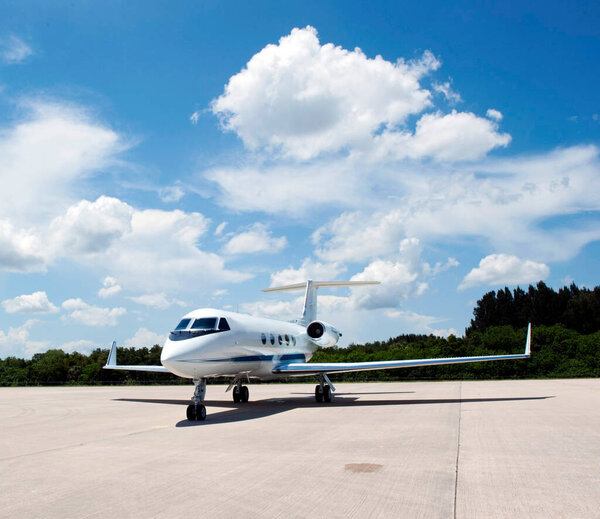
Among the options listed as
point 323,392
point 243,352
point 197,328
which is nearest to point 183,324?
point 197,328

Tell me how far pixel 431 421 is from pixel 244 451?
5.85 m

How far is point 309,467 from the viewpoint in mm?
7254

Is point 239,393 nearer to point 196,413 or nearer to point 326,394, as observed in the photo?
point 326,394

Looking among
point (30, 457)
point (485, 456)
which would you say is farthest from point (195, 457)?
point (485, 456)

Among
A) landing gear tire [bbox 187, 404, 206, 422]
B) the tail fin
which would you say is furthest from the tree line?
landing gear tire [bbox 187, 404, 206, 422]

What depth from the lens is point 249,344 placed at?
17438mm

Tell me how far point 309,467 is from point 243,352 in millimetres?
9896

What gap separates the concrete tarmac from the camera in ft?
17.4

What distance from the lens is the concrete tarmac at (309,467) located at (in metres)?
5.31

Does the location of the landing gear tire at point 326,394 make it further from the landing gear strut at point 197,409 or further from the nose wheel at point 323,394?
the landing gear strut at point 197,409

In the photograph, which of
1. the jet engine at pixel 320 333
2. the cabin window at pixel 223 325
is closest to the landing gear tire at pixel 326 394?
the jet engine at pixel 320 333

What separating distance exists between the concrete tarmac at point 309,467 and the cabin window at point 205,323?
279 centimetres

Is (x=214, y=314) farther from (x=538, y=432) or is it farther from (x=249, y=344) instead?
(x=538, y=432)

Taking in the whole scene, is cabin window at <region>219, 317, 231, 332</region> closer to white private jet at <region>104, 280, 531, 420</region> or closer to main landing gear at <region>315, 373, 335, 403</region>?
white private jet at <region>104, 280, 531, 420</region>
